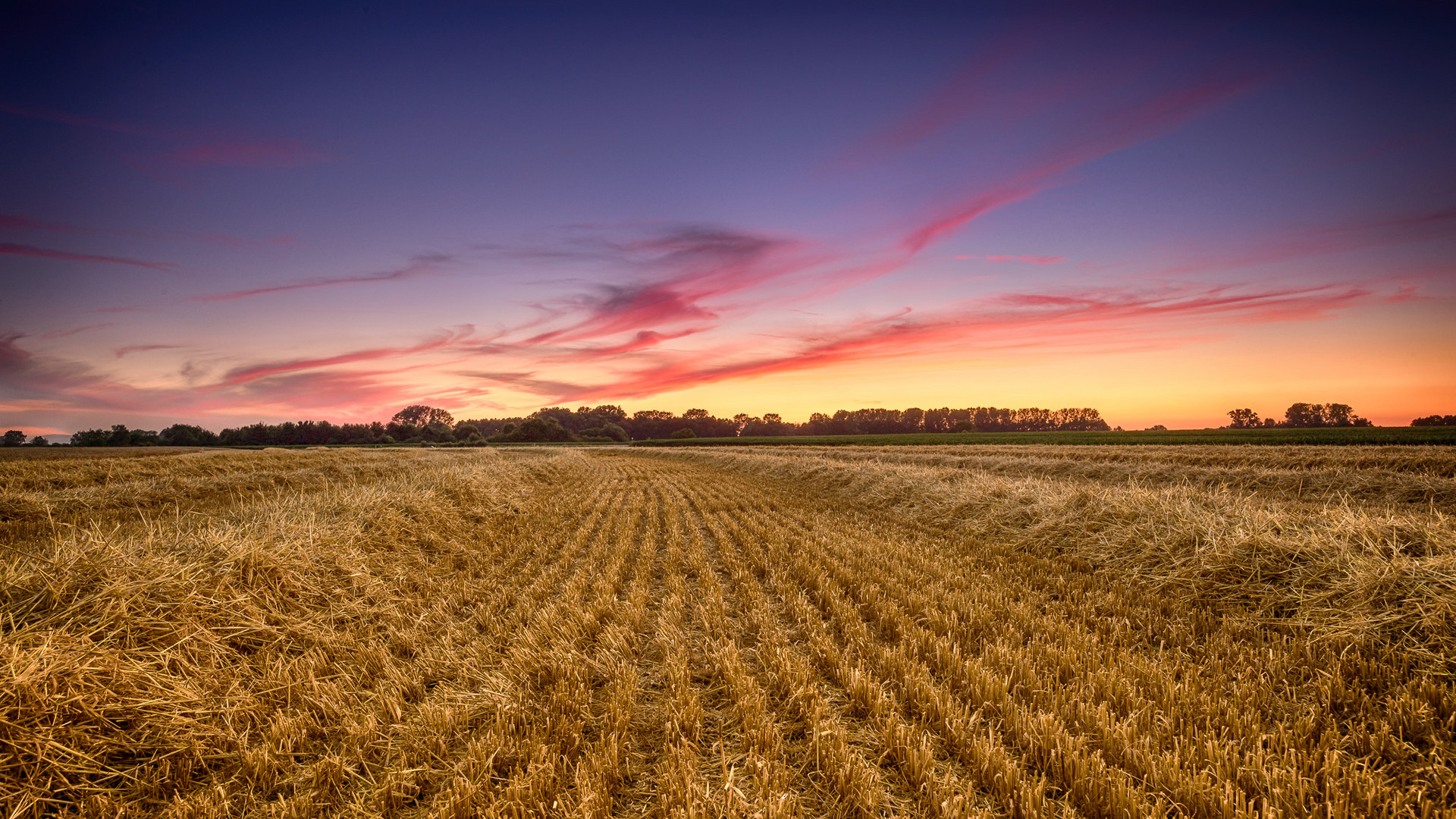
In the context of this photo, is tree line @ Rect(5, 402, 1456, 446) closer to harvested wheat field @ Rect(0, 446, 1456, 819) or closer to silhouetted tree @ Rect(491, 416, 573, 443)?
silhouetted tree @ Rect(491, 416, 573, 443)

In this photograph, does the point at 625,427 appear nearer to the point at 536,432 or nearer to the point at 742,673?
the point at 536,432

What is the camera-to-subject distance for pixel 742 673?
13.9 ft

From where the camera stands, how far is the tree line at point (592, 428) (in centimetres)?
8562

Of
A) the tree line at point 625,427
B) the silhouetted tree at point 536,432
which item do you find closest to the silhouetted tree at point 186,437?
the tree line at point 625,427

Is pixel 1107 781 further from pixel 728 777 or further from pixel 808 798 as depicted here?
pixel 728 777

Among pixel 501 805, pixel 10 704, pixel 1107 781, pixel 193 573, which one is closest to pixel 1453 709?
pixel 1107 781

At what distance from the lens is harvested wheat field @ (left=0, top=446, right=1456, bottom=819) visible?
2.93m

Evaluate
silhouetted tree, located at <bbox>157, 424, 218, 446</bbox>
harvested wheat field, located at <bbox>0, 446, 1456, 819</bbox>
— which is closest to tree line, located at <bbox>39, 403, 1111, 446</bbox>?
silhouetted tree, located at <bbox>157, 424, 218, 446</bbox>

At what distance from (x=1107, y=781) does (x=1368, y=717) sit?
223 cm

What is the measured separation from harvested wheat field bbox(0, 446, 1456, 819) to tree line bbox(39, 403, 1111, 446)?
80853mm

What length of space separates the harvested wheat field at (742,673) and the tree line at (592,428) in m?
80.9

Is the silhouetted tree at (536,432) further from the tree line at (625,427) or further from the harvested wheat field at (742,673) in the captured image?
the harvested wheat field at (742,673)

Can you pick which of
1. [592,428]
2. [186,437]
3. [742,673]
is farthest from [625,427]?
[742,673]

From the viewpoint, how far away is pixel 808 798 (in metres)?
2.97
